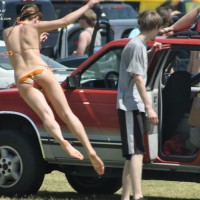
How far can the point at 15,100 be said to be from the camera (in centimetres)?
970

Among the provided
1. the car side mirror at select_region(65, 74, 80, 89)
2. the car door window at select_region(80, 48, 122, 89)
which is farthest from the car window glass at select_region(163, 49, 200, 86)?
the car side mirror at select_region(65, 74, 80, 89)

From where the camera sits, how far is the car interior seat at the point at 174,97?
9.50 meters

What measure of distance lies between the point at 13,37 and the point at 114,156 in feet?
4.94

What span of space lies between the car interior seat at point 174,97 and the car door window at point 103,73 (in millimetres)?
533

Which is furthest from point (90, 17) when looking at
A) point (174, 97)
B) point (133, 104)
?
point (133, 104)

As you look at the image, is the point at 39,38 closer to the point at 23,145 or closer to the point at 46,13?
the point at 23,145

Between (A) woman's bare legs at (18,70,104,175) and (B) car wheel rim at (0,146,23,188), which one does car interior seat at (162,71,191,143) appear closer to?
(A) woman's bare legs at (18,70,104,175)

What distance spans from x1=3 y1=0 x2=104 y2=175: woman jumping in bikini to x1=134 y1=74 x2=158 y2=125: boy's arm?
602 millimetres

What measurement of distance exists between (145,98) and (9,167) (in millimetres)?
1843

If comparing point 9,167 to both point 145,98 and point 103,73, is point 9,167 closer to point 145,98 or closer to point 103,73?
point 103,73

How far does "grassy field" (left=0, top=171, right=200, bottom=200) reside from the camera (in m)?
10.2

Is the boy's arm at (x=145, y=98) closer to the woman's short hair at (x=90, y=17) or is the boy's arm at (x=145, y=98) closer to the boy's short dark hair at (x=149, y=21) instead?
the boy's short dark hair at (x=149, y=21)

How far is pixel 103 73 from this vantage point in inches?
374

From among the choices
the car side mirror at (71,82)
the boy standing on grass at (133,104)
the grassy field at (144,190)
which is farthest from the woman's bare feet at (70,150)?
the grassy field at (144,190)
